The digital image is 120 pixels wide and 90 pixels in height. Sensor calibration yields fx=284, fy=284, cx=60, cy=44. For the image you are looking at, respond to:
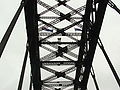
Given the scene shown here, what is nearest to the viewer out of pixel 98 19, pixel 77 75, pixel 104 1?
pixel 104 1

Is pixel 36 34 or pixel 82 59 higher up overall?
pixel 36 34

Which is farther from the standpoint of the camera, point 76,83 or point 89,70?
point 76,83

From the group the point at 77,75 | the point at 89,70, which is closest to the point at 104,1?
the point at 89,70

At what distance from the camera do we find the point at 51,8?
62.2ft

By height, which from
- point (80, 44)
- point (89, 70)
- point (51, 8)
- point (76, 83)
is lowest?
point (76, 83)

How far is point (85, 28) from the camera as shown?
19219 mm

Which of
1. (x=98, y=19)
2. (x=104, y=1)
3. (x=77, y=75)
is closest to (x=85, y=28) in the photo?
(x=98, y=19)

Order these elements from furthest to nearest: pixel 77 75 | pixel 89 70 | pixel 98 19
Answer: pixel 77 75 → pixel 89 70 → pixel 98 19

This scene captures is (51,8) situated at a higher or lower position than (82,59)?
higher

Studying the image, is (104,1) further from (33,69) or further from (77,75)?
(77,75)

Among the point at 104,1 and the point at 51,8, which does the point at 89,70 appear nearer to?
the point at 51,8

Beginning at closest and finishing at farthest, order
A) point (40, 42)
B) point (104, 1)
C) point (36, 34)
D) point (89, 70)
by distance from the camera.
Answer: point (104, 1) → point (36, 34) → point (40, 42) → point (89, 70)

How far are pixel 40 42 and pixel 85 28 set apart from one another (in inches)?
131

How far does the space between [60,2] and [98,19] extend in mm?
4156
